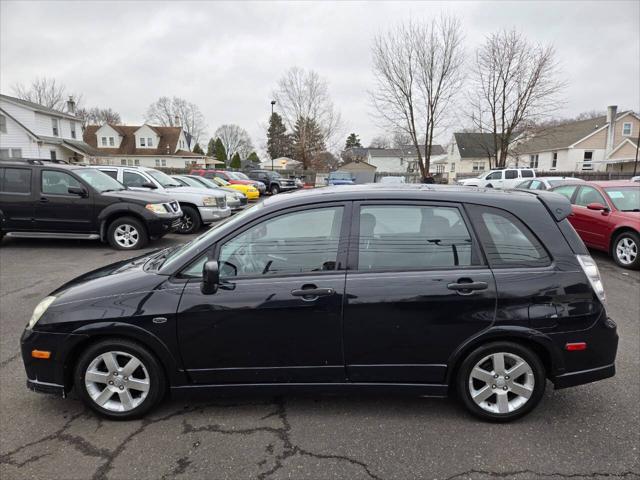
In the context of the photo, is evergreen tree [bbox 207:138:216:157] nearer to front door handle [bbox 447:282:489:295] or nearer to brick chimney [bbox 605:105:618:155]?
brick chimney [bbox 605:105:618:155]

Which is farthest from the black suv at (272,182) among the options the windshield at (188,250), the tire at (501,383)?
the tire at (501,383)

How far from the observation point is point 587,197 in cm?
838

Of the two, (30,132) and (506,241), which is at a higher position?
(30,132)

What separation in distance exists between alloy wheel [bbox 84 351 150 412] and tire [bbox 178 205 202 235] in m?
8.70

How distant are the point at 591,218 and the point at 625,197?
682 mm

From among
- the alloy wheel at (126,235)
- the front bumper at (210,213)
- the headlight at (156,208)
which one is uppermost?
the headlight at (156,208)

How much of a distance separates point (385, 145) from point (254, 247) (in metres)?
90.4

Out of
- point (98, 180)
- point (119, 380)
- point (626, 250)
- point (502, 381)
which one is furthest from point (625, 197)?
point (98, 180)

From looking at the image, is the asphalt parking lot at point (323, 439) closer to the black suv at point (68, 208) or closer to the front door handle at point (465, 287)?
the front door handle at point (465, 287)

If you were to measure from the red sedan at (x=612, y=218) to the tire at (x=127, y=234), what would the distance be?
8.71m

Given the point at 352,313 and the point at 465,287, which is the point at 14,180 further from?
the point at 465,287

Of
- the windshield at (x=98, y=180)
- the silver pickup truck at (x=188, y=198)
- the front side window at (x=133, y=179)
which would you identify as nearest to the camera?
the windshield at (x=98, y=180)

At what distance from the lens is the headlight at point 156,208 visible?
28.1 ft

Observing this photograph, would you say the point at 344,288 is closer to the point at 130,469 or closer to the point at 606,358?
the point at 130,469
